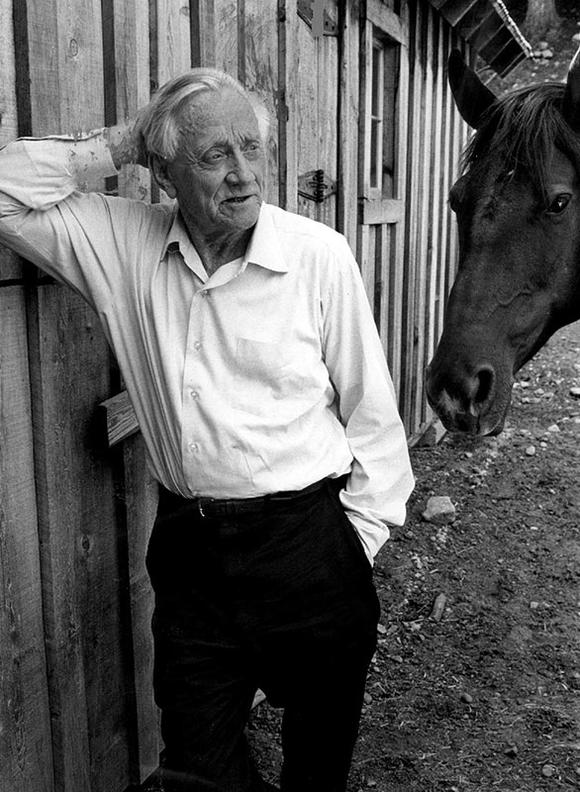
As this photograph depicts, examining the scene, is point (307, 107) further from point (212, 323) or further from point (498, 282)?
point (212, 323)

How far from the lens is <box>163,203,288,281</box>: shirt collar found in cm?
189

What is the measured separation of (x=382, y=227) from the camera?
18.3 feet

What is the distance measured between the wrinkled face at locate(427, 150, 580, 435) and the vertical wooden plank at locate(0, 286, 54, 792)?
122 cm

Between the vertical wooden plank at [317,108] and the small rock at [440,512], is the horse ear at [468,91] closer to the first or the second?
the vertical wooden plank at [317,108]

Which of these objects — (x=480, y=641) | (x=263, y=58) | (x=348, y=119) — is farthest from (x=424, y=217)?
(x=480, y=641)

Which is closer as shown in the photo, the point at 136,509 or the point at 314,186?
the point at 136,509

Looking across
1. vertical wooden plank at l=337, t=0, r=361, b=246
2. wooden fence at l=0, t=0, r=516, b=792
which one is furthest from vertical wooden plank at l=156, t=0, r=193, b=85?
vertical wooden plank at l=337, t=0, r=361, b=246

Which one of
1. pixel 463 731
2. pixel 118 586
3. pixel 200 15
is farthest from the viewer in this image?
pixel 463 731

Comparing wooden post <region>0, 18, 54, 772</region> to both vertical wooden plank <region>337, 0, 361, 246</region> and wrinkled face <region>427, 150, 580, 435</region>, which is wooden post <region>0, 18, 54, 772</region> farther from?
vertical wooden plank <region>337, 0, 361, 246</region>

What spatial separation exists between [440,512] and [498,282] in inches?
108

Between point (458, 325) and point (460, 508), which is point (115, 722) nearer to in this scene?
point (458, 325)

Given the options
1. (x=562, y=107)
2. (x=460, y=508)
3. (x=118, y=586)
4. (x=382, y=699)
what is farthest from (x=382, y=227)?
(x=118, y=586)

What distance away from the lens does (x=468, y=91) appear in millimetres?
3350

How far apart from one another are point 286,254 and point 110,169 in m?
0.46
